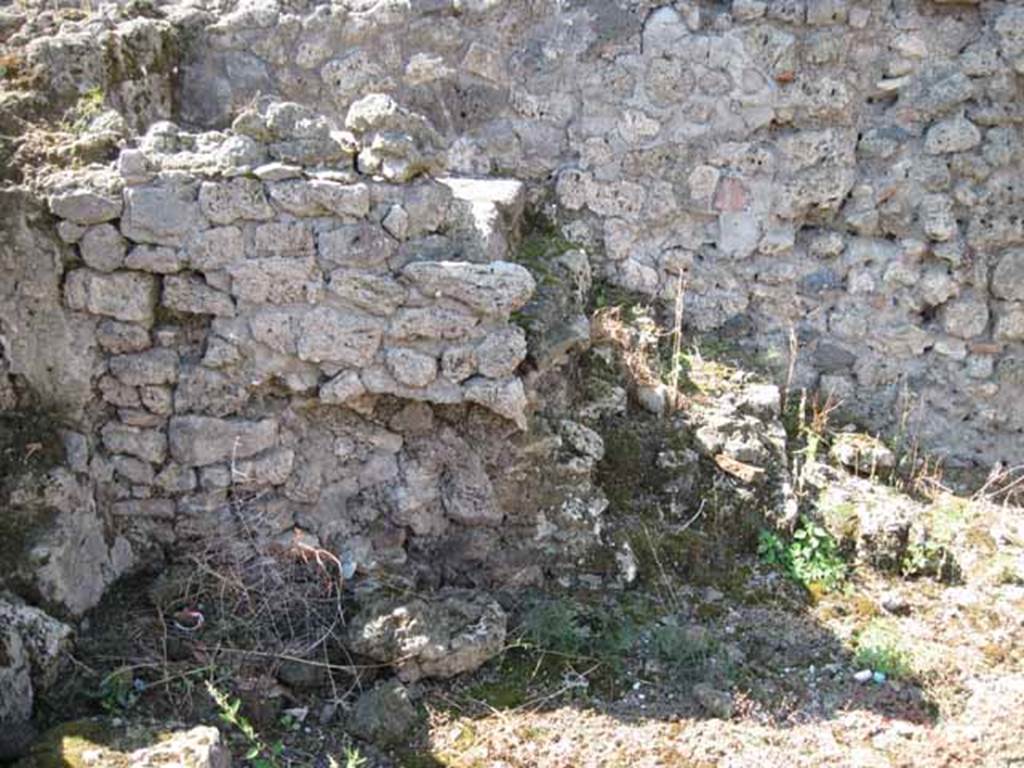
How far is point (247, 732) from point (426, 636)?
70cm

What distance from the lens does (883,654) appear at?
4055mm

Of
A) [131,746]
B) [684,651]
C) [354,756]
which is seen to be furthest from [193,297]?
[684,651]

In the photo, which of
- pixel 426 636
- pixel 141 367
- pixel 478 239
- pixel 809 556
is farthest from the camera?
pixel 809 556

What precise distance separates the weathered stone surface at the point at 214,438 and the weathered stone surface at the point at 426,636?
775 millimetres

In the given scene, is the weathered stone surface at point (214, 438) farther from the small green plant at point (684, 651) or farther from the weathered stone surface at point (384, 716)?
the small green plant at point (684, 651)

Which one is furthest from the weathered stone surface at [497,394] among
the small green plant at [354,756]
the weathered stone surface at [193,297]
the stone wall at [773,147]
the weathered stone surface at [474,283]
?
the stone wall at [773,147]

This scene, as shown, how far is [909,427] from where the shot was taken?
5.54 m

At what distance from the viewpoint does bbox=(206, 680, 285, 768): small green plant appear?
11.4 feet

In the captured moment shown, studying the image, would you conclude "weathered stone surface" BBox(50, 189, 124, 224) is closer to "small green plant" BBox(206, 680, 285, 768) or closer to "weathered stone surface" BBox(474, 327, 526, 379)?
"weathered stone surface" BBox(474, 327, 526, 379)

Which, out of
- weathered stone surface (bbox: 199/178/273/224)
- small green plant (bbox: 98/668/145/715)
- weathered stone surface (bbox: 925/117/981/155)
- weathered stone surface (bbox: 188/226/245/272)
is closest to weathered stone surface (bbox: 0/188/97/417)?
weathered stone surface (bbox: 188/226/245/272)

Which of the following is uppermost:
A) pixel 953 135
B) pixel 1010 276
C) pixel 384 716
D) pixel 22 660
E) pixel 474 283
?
pixel 953 135

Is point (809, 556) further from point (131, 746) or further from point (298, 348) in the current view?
point (131, 746)

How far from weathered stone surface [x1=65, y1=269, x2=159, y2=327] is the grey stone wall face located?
0.01m

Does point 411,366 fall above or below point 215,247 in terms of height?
below
